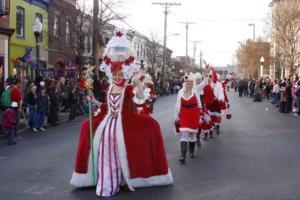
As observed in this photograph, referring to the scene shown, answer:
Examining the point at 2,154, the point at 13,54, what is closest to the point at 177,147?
the point at 2,154

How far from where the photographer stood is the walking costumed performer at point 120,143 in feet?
22.0

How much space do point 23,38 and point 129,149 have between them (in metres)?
20.3

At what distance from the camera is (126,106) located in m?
6.98

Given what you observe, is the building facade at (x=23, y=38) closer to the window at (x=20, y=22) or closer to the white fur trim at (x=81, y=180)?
the window at (x=20, y=22)

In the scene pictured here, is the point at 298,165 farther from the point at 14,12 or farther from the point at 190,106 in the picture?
the point at 14,12

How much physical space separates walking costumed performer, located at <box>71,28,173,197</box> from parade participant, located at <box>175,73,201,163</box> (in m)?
2.15

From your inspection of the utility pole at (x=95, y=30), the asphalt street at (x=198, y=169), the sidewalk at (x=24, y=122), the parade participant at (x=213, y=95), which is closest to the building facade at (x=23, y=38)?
the utility pole at (x=95, y=30)

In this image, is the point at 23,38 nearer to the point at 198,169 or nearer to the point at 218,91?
the point at 218,91

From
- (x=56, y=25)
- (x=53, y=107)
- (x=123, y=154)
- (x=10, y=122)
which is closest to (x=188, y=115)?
(x=123, y=154)

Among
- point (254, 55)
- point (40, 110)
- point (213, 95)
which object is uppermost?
point (254, 55)

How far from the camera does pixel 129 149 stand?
22.2 feet

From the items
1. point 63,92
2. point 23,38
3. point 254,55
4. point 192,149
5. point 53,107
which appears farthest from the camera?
point 254,55

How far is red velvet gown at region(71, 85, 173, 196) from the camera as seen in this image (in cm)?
675

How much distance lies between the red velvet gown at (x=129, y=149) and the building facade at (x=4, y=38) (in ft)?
53.5
